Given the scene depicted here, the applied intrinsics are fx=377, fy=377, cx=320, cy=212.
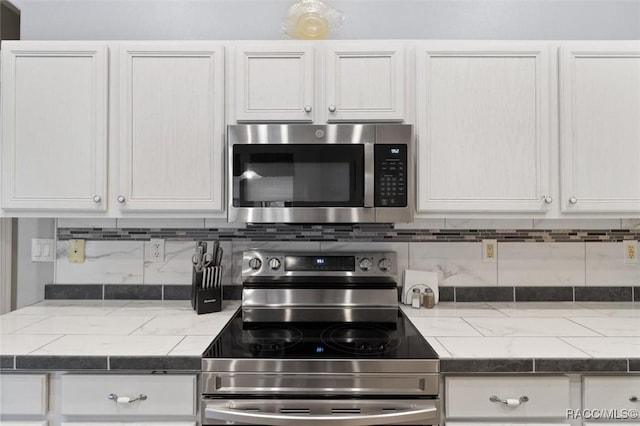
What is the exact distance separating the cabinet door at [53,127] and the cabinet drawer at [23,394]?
2.23 feet

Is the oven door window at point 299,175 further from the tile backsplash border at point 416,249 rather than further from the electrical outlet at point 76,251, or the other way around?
the electrical outlet at point 76,251

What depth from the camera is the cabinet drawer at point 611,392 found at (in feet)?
3.97

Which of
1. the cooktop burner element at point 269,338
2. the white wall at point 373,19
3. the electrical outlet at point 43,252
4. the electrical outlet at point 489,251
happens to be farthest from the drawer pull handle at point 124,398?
the white wall at point 373,19

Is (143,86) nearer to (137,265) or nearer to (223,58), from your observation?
(223,58)

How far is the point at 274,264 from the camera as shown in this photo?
180cm

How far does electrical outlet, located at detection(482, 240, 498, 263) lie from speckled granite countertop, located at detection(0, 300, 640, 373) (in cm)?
22

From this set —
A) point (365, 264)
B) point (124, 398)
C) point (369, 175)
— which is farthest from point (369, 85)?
point (124, 398)

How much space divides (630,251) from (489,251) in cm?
71

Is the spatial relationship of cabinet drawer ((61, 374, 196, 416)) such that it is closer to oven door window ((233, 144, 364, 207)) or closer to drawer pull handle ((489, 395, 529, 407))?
oven door window ((233, 144, 364, 207))

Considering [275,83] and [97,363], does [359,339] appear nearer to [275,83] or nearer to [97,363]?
[97,363]

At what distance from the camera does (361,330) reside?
1526mm

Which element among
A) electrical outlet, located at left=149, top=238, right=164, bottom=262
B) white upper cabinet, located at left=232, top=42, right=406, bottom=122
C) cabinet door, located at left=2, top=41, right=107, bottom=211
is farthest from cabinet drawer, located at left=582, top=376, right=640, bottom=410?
cabinet door, located at left=2, top=41, right=107, bottom=211

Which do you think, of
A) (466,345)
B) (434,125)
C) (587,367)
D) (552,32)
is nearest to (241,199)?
(434,125)

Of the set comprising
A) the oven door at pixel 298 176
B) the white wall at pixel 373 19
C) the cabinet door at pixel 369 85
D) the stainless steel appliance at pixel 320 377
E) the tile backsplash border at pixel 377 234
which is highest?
the white wall at pixel 373 19
